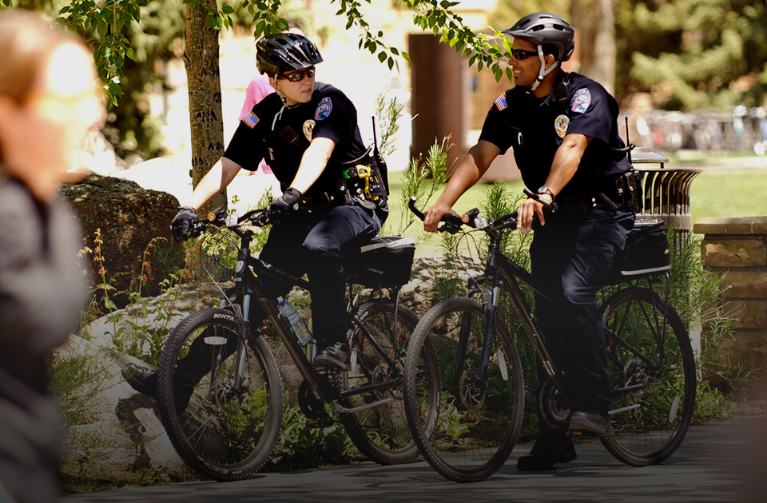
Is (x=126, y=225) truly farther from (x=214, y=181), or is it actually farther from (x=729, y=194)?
(x=729, y=194)

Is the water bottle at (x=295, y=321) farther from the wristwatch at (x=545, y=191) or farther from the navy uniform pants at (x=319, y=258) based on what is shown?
the wristwatch at (x=545, y=191)

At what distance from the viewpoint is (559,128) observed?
518 centimetres

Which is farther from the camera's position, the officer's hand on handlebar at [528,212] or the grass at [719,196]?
the grass at [719,196]

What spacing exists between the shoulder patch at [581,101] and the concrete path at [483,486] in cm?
157

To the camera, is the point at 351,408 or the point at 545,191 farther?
the point at 351,408

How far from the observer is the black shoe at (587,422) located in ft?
16.9

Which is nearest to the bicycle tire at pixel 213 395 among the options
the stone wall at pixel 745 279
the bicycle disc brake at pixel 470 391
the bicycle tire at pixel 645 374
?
the bicycle disc brake at pixel 470 391

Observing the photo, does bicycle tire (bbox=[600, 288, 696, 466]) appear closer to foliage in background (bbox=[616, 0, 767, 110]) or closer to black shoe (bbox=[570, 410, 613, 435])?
black shoe (bbox=[570, 410, 613, 435])

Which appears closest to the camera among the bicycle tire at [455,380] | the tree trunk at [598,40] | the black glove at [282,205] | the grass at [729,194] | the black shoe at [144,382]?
the black glove at [282,205]

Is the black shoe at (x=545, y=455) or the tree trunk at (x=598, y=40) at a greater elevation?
the tree trunk at (x=598, y=40)

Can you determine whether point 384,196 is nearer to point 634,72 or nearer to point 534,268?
point 534,268

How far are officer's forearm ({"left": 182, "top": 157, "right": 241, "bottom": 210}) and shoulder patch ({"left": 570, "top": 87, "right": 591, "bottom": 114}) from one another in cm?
158

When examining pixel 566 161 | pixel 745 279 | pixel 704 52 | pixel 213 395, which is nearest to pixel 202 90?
pixel 213 395

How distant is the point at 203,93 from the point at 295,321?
251cm
